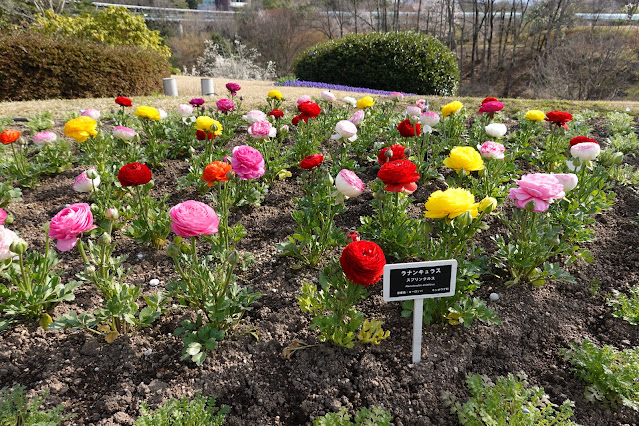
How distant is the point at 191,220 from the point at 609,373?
78.8 inches

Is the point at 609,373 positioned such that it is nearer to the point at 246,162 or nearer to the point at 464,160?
the point at 464,160

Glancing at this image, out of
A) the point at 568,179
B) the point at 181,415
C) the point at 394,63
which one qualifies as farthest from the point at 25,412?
the point at 394,63

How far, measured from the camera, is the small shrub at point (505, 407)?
5.19 feet

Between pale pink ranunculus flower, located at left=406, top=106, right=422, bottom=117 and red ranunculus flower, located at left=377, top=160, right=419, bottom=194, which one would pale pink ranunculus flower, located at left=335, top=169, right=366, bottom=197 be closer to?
red ranunculus flower, located at left=377, top=160, right=419, bottom=194

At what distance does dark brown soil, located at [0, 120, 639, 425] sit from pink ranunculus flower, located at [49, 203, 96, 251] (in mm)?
436

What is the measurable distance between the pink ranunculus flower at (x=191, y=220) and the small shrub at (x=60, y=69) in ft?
28.9

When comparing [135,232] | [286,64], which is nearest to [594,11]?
[286,64]

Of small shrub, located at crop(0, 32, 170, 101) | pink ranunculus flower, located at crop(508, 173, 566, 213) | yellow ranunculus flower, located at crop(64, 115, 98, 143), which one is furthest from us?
small shrub, located at crop(0, 32, 170, 101)

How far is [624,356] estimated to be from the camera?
75.7 inches

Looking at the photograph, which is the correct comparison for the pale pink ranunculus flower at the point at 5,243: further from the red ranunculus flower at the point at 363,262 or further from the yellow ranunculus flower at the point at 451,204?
the yellow ranunculus flower at the point at 451,204

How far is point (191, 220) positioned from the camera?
1710 mm

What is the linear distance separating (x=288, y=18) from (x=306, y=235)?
28.6 meters

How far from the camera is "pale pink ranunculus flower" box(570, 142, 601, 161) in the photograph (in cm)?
263

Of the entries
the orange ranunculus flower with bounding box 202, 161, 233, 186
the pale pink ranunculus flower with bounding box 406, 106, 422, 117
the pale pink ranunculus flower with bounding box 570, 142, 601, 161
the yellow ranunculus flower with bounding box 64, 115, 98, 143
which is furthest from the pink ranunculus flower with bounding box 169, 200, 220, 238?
the pale pink ranunculus flower with bounding box 406, 106, 422, 117
